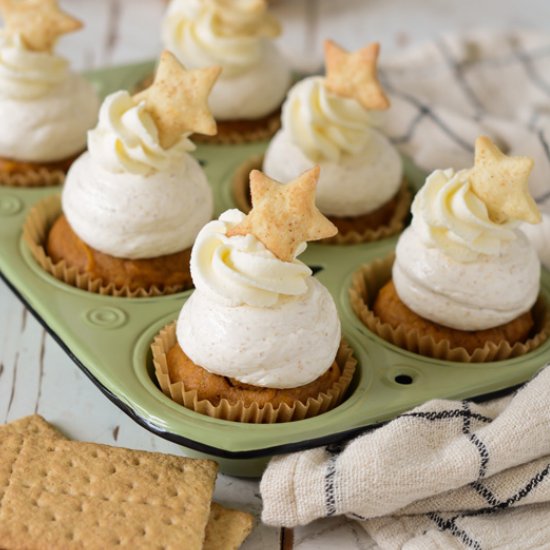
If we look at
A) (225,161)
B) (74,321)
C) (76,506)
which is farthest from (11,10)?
(76,506)

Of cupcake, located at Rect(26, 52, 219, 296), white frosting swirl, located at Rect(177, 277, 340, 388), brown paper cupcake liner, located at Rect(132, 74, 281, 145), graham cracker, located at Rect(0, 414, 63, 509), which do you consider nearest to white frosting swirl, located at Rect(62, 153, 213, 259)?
cupcake, located at Rect(26, 52, 219, 296)

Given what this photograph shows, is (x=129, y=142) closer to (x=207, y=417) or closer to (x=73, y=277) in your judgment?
(x=73, y=277)

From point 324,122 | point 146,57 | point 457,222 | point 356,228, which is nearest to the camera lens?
point 457,222

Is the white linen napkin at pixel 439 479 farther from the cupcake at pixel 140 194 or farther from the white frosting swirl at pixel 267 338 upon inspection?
the cupcake at pixel 140 194

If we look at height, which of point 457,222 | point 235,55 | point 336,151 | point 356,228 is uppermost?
point 457,222

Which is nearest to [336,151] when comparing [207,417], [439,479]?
[207,417]

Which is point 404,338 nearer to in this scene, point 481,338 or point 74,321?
point 481,338
